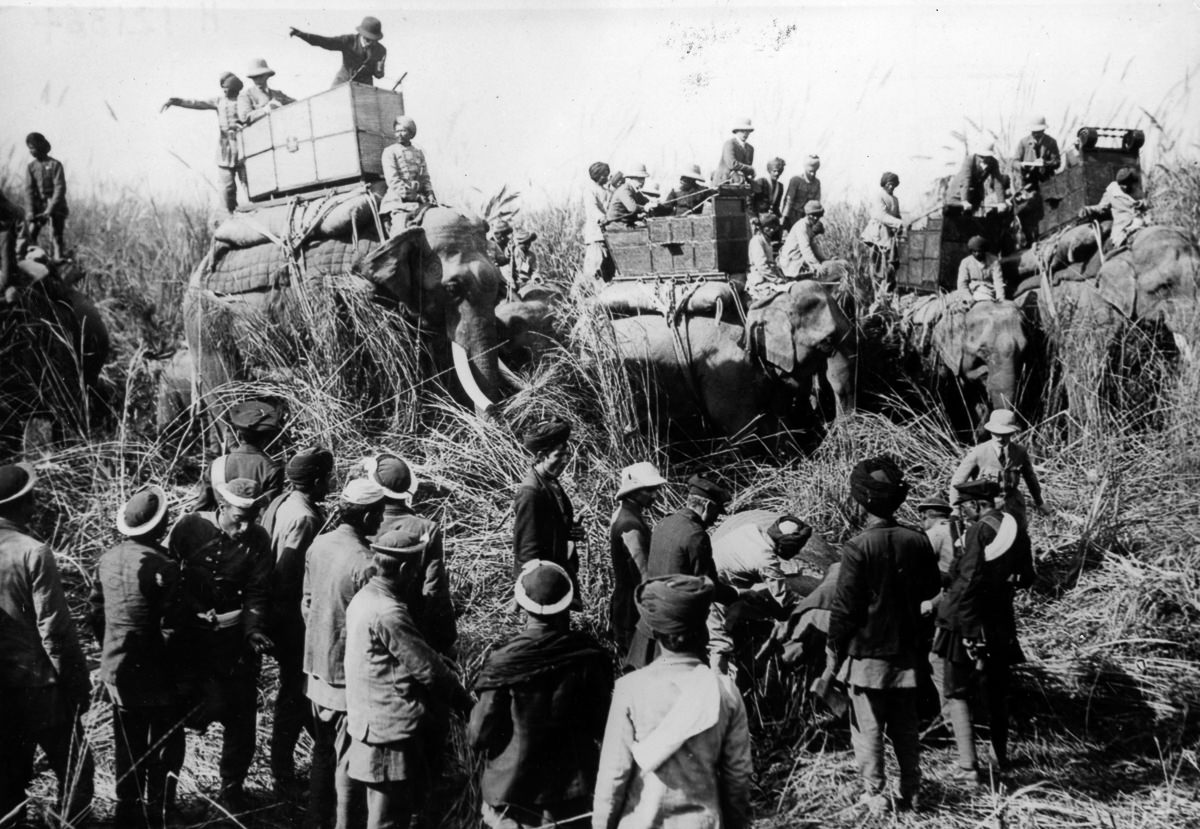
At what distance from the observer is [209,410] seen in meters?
7.55

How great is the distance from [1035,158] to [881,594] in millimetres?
10470

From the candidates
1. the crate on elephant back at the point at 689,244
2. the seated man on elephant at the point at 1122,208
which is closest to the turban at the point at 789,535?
the crate on elephant back at the point at 689,244

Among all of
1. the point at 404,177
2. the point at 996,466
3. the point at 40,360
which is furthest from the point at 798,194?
the point at 40,360

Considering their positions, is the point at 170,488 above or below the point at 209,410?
below

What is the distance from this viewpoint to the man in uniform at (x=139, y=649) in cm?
403

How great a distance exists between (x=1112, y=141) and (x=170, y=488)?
10.6 m

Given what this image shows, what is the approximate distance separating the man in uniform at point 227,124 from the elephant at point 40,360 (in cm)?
249

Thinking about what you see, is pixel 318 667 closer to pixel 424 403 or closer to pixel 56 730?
pixel 56 730

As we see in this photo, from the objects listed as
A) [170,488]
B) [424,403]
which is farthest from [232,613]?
[424,403]

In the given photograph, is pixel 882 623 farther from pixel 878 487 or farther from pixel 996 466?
pixel 996 466

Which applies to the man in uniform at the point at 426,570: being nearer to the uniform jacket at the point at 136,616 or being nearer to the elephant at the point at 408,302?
the uniform jacket at the point at 136,616

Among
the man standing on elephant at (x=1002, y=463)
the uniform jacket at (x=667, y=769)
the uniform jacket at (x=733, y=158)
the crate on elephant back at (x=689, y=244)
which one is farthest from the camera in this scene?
the uniform jacket at (x=733, y=158)

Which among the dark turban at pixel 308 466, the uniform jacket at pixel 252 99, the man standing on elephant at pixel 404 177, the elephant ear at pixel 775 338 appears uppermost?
the uniform jacket at pixel 252 99

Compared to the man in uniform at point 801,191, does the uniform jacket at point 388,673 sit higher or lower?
lower
